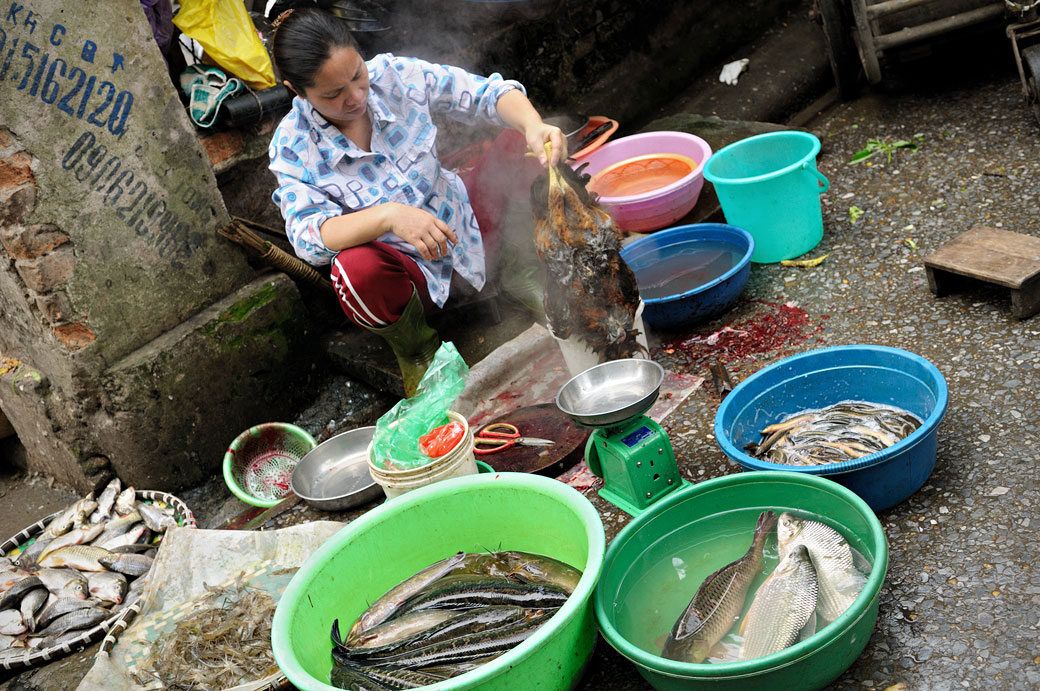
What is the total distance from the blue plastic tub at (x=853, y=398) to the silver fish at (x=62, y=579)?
278cm

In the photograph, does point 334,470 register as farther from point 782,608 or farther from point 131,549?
point 782,608

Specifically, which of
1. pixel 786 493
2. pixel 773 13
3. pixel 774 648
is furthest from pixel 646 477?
pixel 773 13

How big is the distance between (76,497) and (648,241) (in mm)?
3308

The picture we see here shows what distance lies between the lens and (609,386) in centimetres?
352

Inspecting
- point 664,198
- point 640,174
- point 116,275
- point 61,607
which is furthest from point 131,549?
point 640,174

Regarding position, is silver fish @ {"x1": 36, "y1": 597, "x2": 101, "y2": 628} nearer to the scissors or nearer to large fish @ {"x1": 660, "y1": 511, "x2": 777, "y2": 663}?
the scissors

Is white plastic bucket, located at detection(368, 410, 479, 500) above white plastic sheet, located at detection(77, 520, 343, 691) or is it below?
above

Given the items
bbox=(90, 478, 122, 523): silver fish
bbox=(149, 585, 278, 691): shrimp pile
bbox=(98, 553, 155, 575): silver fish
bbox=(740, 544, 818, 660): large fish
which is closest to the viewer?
bbox=(740, 544, 818, 660): large fish

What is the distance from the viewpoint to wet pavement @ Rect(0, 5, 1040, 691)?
2557mm

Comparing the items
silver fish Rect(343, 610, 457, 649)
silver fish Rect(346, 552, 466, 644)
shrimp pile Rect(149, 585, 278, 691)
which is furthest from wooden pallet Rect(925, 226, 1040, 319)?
shrimp pile Rect(149, 585, 278, 691)

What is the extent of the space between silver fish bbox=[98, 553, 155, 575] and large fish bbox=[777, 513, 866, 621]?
9.16ft

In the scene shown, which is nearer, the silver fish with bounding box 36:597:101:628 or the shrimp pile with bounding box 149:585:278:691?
the shrimp pile with bounding box 149:585:278:691

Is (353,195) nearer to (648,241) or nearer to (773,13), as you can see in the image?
(648,241)

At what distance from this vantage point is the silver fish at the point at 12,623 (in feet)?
12.3
